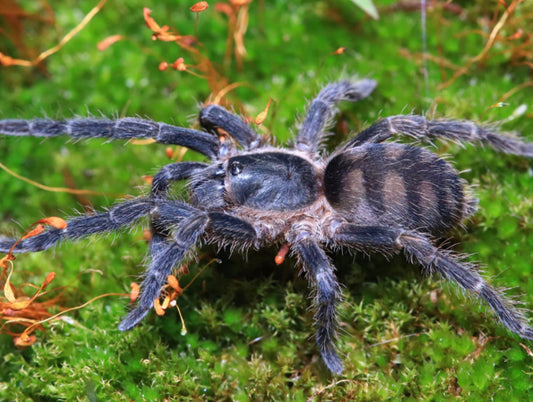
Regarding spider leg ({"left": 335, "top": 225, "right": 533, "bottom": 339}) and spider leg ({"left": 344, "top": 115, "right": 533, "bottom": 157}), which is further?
spider leg ({"left": 344, "top": 115, "right": 533, "bottom": 157})

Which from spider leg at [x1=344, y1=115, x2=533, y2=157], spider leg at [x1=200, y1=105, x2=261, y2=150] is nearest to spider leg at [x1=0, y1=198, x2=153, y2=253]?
spider leg at [x1=200, y1=105, x2=261, y2=150]

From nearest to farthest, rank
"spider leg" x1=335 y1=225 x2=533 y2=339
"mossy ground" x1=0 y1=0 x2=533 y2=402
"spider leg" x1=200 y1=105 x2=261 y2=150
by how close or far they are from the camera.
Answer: "spider leg" x1=335 y1=225 x2=533 y2=339 < "mossy ground" x1=0 y1=0 x2=533 y2=402 < "spider leg" x1=200 y1=105 x2=261 y2=150

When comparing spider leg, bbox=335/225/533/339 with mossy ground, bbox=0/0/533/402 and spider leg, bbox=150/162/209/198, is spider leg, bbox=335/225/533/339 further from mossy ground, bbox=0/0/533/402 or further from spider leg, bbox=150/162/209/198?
spider leg, bbox=150/162/209/198

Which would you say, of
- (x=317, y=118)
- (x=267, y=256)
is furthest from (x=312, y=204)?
(x=317, y=118)

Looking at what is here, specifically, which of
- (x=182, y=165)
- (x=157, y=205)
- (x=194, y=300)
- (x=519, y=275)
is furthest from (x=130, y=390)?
(x=519, y=275)

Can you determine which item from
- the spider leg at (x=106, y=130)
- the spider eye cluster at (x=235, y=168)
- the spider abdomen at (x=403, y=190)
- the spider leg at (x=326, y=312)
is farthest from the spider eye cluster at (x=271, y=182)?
the spider leg at (x=326, y=312)

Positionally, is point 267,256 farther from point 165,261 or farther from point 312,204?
point 165,261

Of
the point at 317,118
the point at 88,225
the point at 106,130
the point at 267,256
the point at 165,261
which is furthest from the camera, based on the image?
the point at 317,118

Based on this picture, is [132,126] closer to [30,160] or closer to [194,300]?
[194,300]
